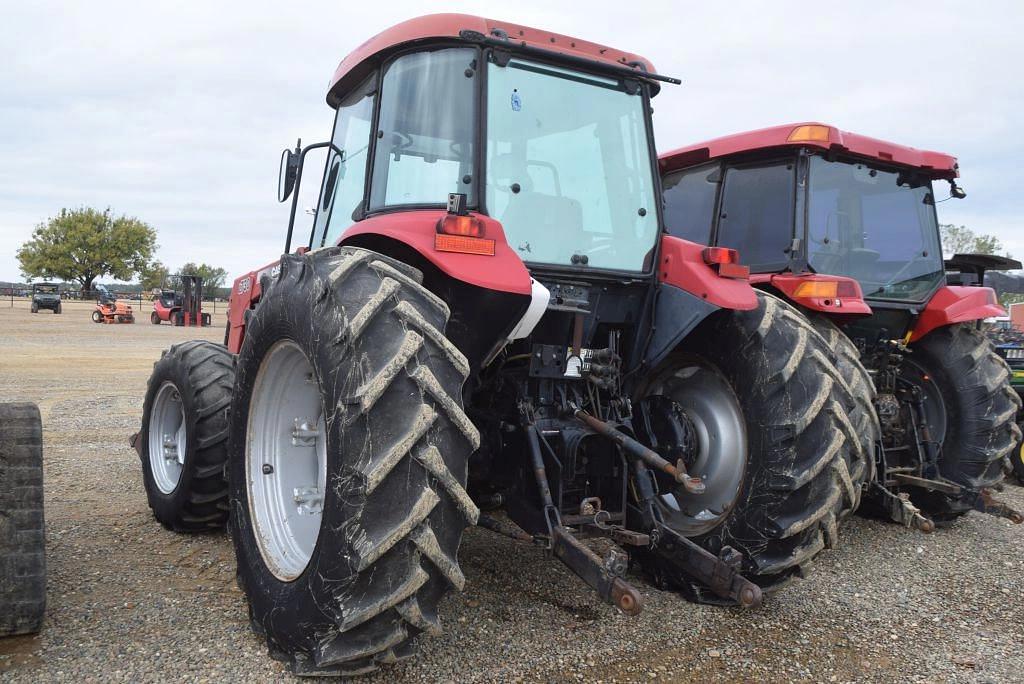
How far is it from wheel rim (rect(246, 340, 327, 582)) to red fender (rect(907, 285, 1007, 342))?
468 cm

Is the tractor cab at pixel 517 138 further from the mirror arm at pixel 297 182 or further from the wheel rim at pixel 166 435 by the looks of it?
the wheel rim at pixel 166 435

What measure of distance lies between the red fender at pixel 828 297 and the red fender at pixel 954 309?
1.15 m

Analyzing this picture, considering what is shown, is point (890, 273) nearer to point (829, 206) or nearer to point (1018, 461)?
point (829, 206)

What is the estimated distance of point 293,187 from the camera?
396cm

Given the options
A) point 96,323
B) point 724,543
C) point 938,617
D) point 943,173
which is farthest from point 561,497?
point 96,323

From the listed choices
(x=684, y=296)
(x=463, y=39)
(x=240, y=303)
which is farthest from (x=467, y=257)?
(x=240, y=303)

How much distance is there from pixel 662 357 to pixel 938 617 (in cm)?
184

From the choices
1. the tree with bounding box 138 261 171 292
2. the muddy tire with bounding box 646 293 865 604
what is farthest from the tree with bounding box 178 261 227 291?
the muddy tire with bounding box 646 293 865 604

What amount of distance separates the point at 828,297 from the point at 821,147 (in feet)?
4.54

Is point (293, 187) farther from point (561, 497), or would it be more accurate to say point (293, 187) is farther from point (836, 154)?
point (836, 154)

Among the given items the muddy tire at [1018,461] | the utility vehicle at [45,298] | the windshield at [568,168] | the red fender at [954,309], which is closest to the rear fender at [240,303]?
the windshield at [568,168]

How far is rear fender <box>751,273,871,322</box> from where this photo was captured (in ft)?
15.2

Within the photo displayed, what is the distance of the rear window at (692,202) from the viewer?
20.3 ft

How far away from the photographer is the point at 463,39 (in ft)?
10.3
